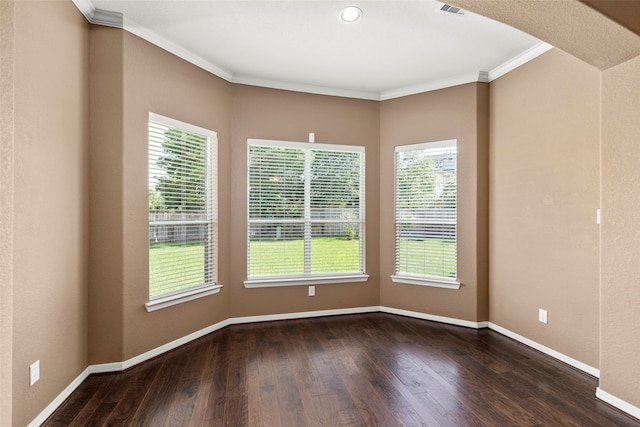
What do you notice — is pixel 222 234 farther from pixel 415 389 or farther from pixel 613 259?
pixel 613 259

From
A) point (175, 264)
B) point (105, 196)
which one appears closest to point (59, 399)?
point (175, 264)

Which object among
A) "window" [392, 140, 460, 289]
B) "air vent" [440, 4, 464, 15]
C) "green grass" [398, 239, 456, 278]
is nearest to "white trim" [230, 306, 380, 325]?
"window" [392, 140, 460, 289]

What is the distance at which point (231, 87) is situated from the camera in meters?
3.95

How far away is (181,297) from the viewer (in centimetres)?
330

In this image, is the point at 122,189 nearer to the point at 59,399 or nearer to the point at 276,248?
the point at 59,399

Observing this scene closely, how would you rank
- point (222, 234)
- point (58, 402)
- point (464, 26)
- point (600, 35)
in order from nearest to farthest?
1. point (600, 35)
2. point (58, 402)
3. point (464, 26)
4. point (222, 234)

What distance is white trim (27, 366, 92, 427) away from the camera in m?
2.10

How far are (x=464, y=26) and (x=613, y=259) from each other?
216 cm

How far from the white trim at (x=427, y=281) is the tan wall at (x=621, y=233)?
1.67m

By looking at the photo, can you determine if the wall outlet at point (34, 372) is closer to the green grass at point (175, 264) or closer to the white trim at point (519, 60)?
the green grass at point (175, 264)

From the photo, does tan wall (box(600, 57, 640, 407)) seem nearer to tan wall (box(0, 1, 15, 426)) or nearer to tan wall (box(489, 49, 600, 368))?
tan wall (box(489, 49, 600, 368))

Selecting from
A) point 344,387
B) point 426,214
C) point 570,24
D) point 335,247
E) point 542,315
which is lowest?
point 344,387

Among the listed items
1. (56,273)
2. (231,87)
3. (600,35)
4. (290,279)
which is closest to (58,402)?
(56,273)

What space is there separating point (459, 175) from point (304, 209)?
6.26ft
